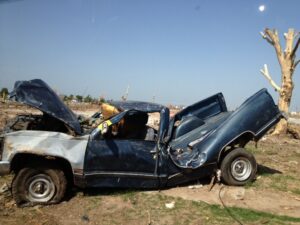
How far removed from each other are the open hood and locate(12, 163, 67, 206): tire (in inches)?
30.8

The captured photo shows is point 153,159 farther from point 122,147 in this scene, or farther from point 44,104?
point 44,104

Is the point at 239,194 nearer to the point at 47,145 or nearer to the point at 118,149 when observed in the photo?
the point at 118,149

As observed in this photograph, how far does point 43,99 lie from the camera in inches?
233

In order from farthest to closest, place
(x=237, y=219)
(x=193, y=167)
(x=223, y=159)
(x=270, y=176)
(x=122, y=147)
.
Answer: (x=270, y=176)
(x=223, y=159)
(x=193, y=167)
(x=122, y=147)
(x=237, y=219)

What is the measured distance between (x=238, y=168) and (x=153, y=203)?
2155 mm

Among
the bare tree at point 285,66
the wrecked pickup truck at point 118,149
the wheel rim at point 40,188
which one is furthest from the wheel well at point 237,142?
the bare tree at point 285,66

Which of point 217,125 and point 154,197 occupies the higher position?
point 217,125

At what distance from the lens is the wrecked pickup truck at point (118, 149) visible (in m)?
5.68

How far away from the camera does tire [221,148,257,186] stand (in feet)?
23.0

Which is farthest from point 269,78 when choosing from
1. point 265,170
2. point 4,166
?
point 4,166

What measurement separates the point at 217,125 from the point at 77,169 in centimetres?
294

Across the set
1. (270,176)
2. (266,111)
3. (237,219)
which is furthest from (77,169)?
(270,176)

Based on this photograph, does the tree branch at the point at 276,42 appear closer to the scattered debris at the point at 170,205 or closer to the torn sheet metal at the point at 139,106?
the torn sheet metal at the point at 139,106

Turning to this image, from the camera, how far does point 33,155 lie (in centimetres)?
580
